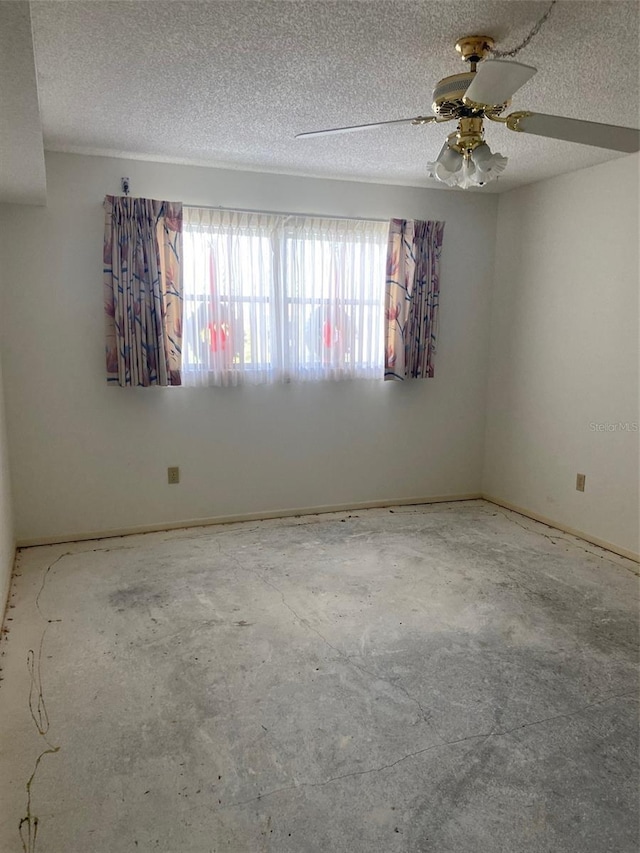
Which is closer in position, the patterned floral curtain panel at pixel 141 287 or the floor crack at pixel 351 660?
the floor crack at pixel 351 660

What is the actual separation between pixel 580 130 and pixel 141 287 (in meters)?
2.45

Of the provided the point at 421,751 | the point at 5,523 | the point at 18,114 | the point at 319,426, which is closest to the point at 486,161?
the point at 18,114

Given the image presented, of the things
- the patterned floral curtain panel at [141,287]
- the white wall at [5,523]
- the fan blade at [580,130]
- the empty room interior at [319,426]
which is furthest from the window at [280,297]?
the fan blade at [580,130]

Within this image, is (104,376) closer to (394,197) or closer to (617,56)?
(394,197)

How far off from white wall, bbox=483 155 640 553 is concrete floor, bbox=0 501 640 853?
570 millimetres

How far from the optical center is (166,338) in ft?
11.0

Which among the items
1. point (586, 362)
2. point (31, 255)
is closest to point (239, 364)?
point (31, 255)

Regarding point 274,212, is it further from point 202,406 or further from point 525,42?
point 525,42

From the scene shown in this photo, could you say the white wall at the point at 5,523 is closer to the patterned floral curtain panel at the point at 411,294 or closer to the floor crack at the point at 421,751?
the floor crack at the point at 421,751

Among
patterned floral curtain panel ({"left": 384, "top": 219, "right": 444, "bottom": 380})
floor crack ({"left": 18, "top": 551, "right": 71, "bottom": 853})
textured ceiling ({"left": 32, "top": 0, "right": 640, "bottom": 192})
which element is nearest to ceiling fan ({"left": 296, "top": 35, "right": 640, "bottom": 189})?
textured ceiling ({"left": 32, "top": 0, "right": 640, "bottom": 192})

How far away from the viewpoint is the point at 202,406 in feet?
11.9

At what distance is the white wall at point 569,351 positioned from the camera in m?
3.24

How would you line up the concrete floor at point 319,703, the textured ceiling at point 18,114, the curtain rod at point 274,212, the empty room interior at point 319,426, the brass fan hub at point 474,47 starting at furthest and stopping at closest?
1. the curtain rod at point 274,212
2. the brass fan hub at point 474,47
3. the empty room interior at point 319,426
4. the concrete floor at point 319,703
5. the textured ceiling at point 18,114

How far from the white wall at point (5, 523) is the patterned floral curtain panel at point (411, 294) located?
2.47 meters
